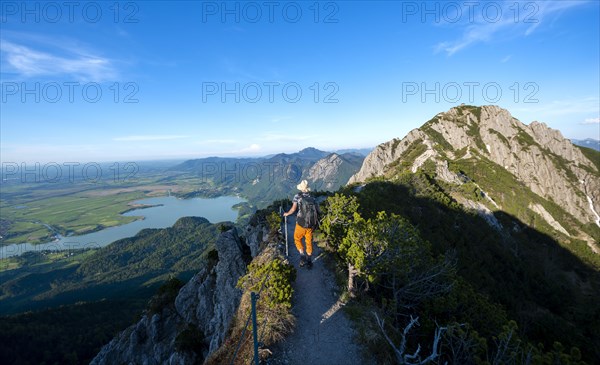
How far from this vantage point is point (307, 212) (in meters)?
11.9

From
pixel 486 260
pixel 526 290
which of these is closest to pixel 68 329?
pixel 486 260

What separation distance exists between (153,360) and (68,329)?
7796cm

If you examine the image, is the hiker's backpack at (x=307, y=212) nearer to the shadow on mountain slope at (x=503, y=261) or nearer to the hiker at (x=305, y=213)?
the hiker at (x=305, y=213)

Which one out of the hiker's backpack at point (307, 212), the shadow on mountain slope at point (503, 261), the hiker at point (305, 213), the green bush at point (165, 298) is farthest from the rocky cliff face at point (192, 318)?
the shadow on mountain slope at point (503, 261)

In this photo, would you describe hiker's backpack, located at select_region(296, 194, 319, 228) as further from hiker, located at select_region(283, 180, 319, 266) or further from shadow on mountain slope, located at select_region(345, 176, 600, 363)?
shadow on mountain slope, located at select_region(345, 176, 600, 363)

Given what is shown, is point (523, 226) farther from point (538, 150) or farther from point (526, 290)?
point (538, 150)

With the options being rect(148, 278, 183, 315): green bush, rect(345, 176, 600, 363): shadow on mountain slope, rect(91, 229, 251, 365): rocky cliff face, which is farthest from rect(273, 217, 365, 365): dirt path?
rect(148, 278, 183, 315): green bush

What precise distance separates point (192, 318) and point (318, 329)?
27551 millimetres

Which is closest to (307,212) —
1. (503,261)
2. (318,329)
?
(318,329)

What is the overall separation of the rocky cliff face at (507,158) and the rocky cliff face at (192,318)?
69.3 meters

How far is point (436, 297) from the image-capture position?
501 inches

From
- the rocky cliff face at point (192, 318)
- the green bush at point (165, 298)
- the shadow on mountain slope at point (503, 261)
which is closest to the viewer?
the rocky cliff face at point (192, 318)

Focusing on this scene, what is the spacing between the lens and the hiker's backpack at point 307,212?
39.0ft

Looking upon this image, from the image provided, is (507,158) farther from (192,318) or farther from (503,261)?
(192,318)
